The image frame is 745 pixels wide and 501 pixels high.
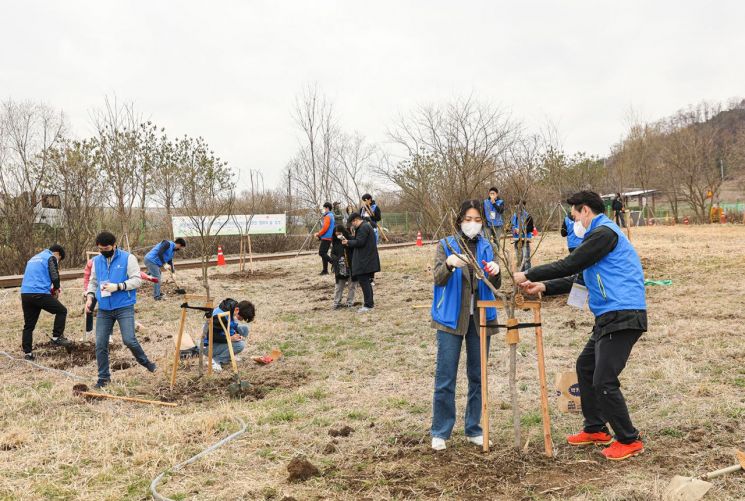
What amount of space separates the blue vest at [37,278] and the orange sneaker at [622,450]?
7851mm

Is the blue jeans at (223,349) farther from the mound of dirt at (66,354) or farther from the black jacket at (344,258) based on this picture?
the black jacket at (344,258)

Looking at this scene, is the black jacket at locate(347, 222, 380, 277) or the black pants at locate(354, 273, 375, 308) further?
the black pants at locate(354, 273, 375, 308)

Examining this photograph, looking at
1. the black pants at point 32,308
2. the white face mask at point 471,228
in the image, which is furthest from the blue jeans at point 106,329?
the white face mask at point 471,228

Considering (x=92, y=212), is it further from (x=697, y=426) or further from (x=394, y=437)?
(x=697, y=426)

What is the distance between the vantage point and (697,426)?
4227 mm

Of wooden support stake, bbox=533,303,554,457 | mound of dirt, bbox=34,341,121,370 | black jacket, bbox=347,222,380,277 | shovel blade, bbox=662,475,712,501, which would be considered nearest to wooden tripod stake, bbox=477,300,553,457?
wooden support stake, bbox=533,303,554,457

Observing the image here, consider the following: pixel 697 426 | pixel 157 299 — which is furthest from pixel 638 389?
pixel 157 299

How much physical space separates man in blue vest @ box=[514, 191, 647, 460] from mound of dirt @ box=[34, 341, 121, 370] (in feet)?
21.1

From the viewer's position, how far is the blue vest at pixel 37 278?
8484 mm

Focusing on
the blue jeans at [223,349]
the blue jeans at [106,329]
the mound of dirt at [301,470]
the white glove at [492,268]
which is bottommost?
the mound of dirt at [301,470]

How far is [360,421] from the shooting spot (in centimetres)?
489

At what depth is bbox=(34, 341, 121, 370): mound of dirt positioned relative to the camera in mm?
7742

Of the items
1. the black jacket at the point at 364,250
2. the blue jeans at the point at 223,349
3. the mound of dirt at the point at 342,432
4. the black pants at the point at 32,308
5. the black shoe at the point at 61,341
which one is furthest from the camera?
the black jacket at the point at 364,250

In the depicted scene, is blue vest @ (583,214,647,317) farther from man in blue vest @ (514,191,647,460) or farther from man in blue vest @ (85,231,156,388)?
man in blue vest @ (85,231,156,388)
